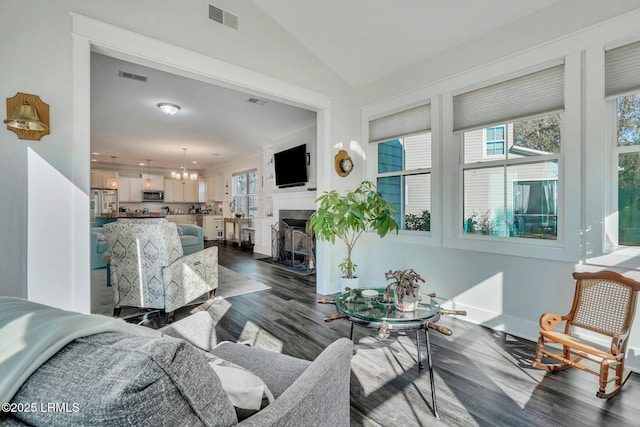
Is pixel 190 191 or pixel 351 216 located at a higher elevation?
pixel 190 191

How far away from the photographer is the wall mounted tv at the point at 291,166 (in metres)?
5.92

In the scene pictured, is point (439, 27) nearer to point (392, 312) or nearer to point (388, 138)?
point (388, 138)

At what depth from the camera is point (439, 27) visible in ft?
9.98

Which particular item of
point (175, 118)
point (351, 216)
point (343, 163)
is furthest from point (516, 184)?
point (175, 118)

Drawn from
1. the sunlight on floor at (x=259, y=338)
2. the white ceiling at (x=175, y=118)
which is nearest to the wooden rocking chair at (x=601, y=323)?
the sunlight on floor at (x=259, y=338)

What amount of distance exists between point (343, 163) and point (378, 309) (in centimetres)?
248

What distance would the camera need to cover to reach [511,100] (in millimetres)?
2852

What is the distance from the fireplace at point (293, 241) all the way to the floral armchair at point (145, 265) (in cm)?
275

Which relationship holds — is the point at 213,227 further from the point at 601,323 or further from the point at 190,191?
the point at 601,323

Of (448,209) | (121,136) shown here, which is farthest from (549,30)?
(121,136)

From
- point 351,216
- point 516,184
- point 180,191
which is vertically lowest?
point 351,216

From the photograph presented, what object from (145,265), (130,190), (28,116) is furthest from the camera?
(130,190)

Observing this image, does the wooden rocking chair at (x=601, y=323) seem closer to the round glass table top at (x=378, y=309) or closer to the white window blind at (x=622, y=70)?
the round glass table top at (x=378, y=309)

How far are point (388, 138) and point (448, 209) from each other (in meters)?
1.27
